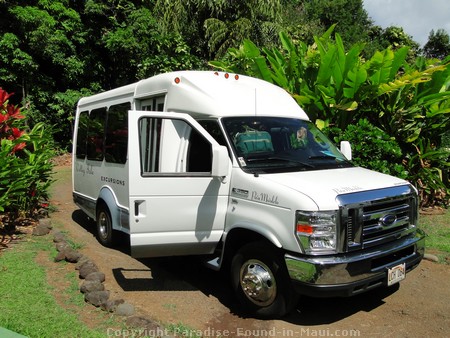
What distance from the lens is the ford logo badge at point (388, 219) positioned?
406 cm

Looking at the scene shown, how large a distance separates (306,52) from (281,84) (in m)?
1.03

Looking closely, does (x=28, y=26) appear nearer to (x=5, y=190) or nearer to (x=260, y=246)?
(x=5, y=190)

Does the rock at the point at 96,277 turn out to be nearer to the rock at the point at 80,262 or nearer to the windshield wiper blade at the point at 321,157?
the rock at the point at 80,262

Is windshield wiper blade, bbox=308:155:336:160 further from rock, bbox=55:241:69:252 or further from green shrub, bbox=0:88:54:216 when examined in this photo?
green shrub, bbox=0:88:54:216

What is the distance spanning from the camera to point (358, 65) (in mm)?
8289

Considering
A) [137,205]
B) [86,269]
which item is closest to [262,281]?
[137,205]

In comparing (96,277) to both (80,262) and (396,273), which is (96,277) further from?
(396,273)

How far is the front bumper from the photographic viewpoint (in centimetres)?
368

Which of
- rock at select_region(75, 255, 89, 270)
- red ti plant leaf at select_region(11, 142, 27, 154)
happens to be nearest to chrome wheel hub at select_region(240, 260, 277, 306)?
rock at select_region(75, 255, 89, 270)

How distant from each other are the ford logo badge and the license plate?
422mm

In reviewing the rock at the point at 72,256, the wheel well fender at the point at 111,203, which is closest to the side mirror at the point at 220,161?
the wheel well fender at the point at 111,203

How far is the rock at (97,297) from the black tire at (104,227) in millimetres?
2125

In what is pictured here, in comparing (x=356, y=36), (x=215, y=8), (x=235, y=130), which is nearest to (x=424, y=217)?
(x=235, y=130)

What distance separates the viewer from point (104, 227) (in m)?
6.84
